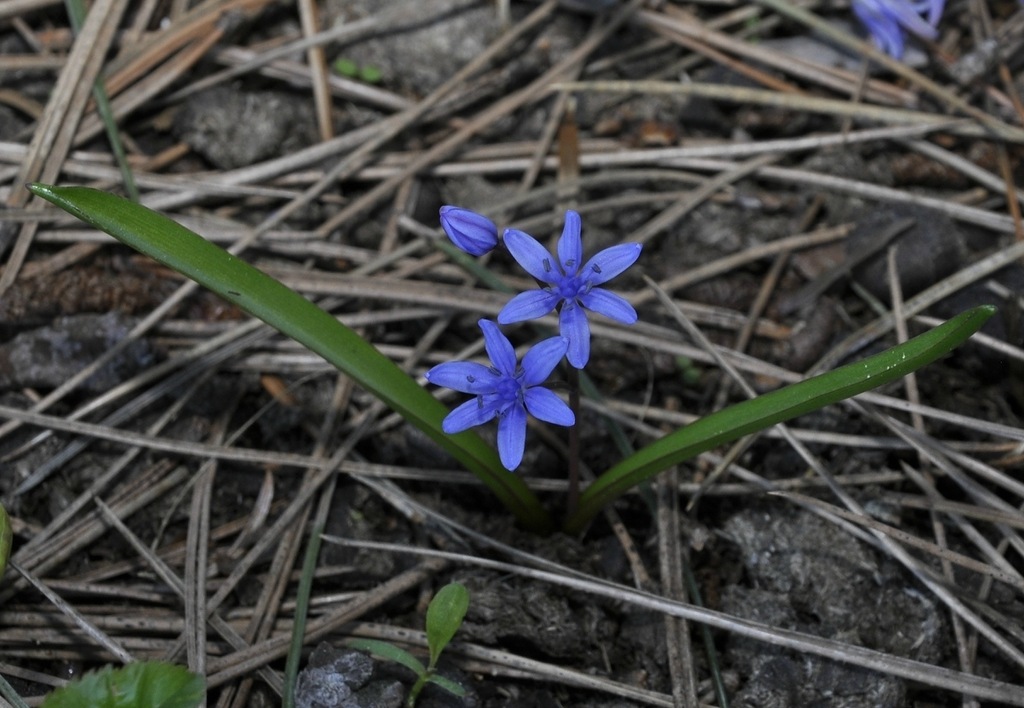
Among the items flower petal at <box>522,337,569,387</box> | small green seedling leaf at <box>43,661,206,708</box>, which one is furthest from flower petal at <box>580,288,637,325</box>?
small green seedling leaf at <box>43,661,206,708</box>

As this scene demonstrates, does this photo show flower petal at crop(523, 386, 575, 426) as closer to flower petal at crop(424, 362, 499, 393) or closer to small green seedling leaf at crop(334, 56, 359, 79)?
flower petal at crop(424, 362, 499, 393)

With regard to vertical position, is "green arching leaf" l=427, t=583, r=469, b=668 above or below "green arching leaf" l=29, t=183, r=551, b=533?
below

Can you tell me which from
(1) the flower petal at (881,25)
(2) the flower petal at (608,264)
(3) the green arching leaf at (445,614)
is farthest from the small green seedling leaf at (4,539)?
(1) the flower petal at (881,25)

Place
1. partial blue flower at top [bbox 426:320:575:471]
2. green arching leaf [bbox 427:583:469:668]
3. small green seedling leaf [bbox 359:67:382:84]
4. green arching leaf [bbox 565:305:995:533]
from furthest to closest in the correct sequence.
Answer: small green seedling leaf [bbox 359:67:382:84] → green arching leaf [bbox 427:583:469:668] → partial blue flower at top [bbox 426:320:575:471] → green arching leaf [bbox 565:305:995:533]

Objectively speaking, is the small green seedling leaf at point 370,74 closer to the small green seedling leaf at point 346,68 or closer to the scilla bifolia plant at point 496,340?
the small green seedling leaf at point 346,68

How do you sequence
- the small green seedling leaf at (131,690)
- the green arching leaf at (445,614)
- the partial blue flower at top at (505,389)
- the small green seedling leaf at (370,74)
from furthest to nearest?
the small green seedling leaf at (370,74) → the green arching leaf at (445,614) → the partial blue flower at top at (505,389) → the small green seedling leaf at (131,690)

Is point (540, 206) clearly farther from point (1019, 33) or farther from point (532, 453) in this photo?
point (1019, 33)
